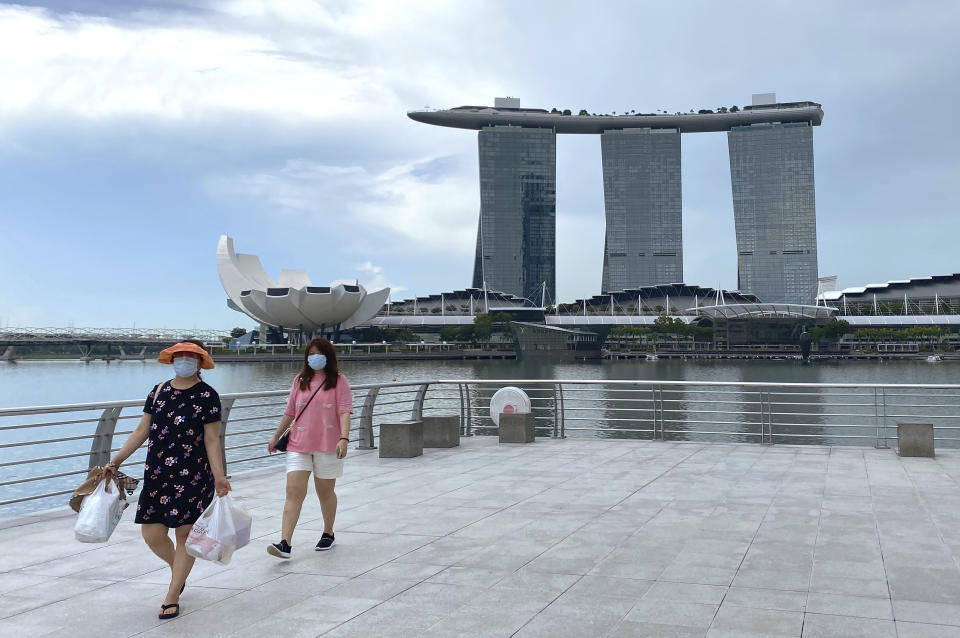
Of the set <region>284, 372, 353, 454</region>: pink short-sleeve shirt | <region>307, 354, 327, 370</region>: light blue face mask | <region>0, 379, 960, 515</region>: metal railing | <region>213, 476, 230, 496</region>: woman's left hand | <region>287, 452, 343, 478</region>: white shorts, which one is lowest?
<region>0, 379, 960, 515</region>: metal railing

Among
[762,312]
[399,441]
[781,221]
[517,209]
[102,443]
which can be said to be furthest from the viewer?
[781,221]

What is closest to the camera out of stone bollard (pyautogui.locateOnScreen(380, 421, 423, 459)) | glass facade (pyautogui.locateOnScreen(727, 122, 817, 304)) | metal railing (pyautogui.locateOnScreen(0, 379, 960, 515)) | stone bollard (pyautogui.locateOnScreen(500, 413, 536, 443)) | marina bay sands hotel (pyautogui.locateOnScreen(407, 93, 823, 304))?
metal railing (pyautogui.locateOnScreen(0, 379, 960, 515))

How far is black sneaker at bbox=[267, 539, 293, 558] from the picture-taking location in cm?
616

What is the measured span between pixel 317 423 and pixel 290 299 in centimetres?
12281

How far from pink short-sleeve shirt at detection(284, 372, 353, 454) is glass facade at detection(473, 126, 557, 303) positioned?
182m

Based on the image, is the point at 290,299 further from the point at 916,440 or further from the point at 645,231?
the point at 916,440

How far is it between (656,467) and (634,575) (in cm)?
584

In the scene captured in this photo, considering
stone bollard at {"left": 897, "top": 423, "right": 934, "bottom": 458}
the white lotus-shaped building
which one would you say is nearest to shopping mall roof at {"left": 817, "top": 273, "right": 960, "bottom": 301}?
the white lotus-shaped building

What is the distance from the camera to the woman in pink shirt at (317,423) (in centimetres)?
650

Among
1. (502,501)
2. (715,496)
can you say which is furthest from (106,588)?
(715,496)

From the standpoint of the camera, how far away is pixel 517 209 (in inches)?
7475

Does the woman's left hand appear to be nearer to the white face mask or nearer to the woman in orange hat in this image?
the woman in orange hat

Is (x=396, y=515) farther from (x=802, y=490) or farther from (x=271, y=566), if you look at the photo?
(x=802, y=490)

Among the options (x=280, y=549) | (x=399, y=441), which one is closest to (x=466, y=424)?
(x=399, y=441)
